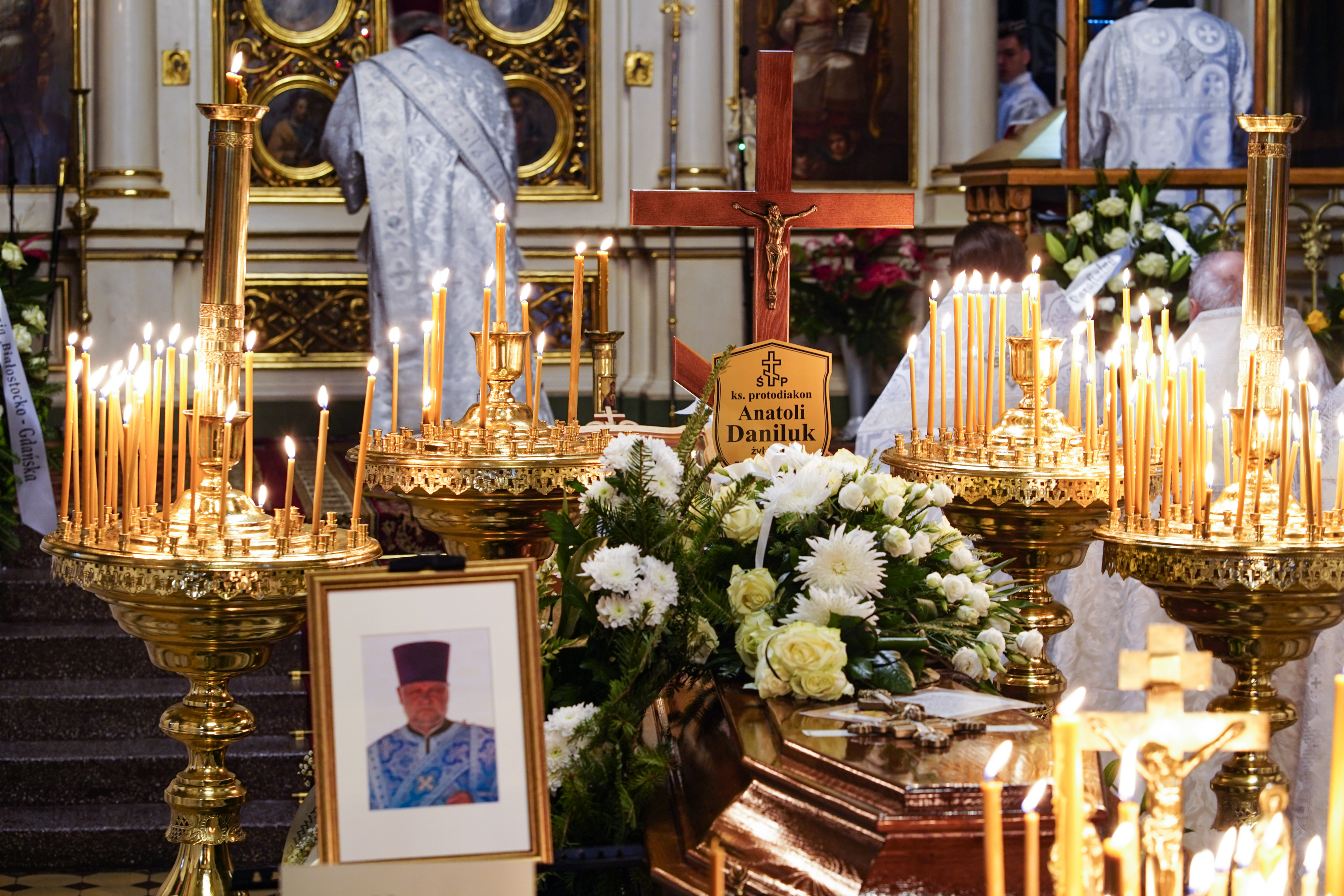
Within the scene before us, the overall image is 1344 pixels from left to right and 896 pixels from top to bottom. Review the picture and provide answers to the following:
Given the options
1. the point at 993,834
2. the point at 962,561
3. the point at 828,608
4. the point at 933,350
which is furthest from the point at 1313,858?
the point at 933,350

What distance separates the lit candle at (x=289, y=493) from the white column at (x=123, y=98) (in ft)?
19.6

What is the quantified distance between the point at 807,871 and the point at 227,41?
281 inches

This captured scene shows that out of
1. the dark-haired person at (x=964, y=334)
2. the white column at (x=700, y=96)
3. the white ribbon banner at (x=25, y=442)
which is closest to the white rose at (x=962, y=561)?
the dark-haired person at (x=964, y=334)

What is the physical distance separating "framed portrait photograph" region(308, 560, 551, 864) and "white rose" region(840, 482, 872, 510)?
2.24ft

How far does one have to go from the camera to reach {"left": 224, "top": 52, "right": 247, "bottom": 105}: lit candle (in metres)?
2.11

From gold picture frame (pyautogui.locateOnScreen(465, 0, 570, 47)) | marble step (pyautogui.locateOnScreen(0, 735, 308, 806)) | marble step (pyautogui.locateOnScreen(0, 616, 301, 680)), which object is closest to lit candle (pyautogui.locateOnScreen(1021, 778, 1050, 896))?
marble step (pyautogui.locateOnScreen(0, 735, 308, 806))

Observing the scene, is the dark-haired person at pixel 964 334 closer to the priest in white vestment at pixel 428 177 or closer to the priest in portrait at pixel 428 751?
the priest in white vestment at pixel 428 177

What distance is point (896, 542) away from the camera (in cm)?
200

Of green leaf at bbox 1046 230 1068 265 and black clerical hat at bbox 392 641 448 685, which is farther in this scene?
green leaf at bbox 1046 230 1068 265

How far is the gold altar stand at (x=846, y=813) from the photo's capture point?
1.46 metres

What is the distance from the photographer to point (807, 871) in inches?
59.1

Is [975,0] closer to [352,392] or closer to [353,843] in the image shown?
[352,392]

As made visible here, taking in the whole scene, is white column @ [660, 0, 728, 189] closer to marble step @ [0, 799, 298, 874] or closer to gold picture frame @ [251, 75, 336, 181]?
gold picture frame @ [251, 75, 336, 181]

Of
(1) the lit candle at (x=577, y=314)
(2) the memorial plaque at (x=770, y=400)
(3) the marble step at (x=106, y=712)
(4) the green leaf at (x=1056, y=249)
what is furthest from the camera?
(4) the green leaf at (x=1056, y=249)
